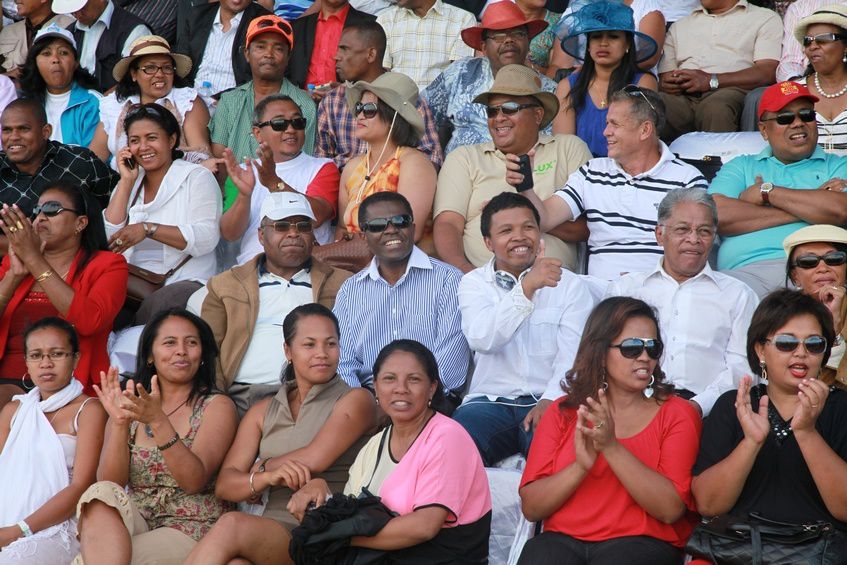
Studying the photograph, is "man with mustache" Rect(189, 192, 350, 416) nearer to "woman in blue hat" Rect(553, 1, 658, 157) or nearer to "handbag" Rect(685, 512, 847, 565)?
"woman in blue hat" Rect(553, 1, 658, 157)

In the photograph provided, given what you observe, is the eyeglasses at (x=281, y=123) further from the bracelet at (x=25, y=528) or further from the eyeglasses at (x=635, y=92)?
the bracelet at (x=25, y=528)

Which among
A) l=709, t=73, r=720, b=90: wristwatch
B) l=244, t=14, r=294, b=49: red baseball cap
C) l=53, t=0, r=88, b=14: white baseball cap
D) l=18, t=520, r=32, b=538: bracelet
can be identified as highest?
l=53, t=0, r=88, b=14: white baseball cap

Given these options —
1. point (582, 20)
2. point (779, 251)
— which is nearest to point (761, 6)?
point (582, 20)

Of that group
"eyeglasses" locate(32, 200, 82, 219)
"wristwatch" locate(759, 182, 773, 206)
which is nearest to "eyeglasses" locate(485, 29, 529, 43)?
"wristwatch" locate(759, 182, 773, 206)

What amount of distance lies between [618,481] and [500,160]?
293 cm

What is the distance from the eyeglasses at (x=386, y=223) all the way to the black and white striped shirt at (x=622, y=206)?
0.90 metres

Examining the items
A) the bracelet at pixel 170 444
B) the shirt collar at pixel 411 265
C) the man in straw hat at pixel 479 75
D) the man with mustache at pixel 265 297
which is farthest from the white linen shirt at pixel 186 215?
the bracelet at pixel 170 444

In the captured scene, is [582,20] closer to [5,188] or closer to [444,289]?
[444,289]

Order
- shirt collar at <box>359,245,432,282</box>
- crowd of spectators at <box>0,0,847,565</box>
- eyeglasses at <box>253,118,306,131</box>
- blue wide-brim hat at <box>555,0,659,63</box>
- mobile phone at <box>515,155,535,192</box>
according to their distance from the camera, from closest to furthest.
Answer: crowd of spectators at <box>0,0,847,565</box> < shirt collar at <box>359,245,432,282</box> < mobile phone at <box>515,155,535,192</box> < blue wide-brim hat at <box>555,0,659,63</box> < eyeglasses at <box>253,118,306,131</box>

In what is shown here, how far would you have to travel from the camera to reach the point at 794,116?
6.35 metres

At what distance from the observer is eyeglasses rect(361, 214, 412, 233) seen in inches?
242

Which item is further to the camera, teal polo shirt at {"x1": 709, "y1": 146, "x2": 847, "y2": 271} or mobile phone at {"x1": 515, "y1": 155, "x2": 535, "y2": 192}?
mobile phone at {"x1": 515, "y1": 155, "x2": 535, "y2": 192}

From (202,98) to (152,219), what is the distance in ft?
5.01

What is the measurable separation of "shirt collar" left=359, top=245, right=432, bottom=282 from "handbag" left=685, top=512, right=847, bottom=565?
2324 millimetres
